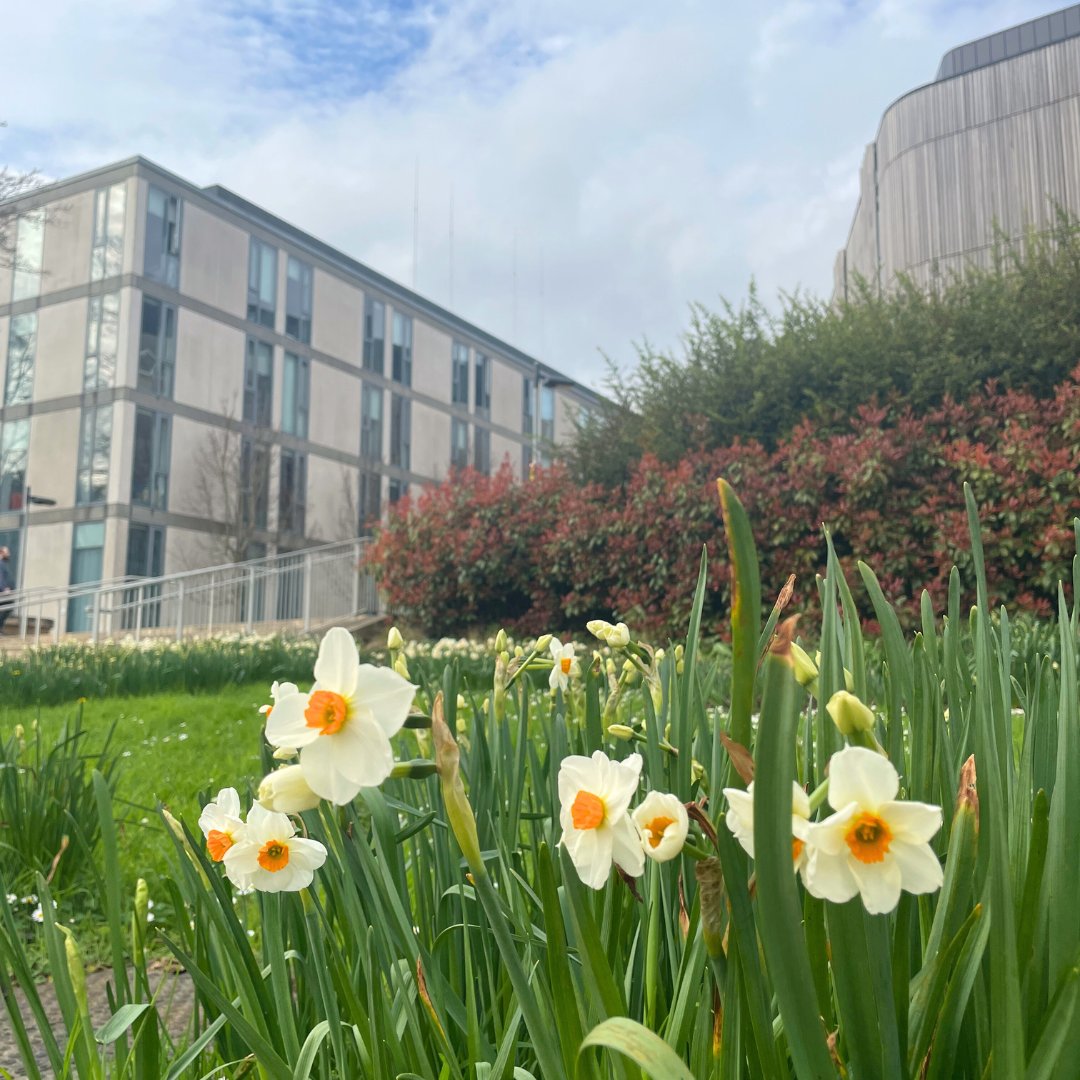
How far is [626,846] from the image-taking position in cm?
66

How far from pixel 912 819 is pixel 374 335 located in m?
33.0

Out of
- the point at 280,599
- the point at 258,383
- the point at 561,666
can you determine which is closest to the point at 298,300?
the point at 258,383

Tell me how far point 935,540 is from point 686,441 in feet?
11.9

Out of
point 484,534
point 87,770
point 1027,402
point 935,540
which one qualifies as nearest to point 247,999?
point 87,770

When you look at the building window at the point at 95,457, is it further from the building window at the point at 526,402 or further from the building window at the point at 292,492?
the building window at the point at 526,402

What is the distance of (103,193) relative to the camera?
25562 millimetres

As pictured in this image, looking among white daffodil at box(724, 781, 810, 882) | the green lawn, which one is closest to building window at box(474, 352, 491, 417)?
the green lawn

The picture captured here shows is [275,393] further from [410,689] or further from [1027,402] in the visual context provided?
[410,689]

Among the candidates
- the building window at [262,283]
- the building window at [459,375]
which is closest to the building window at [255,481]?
the building window at [262,283]

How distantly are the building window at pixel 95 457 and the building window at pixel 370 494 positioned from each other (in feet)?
25.3

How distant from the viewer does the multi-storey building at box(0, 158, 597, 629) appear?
24906mm

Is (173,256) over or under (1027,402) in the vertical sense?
over

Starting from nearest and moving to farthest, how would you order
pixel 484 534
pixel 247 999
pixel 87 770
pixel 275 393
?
1. pixel 247 999
2. pixel 87 770
3. pixel 484 534
4. pixel 275 393

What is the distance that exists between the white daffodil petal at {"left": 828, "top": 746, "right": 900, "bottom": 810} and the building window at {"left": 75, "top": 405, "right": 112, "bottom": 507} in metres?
26.5
